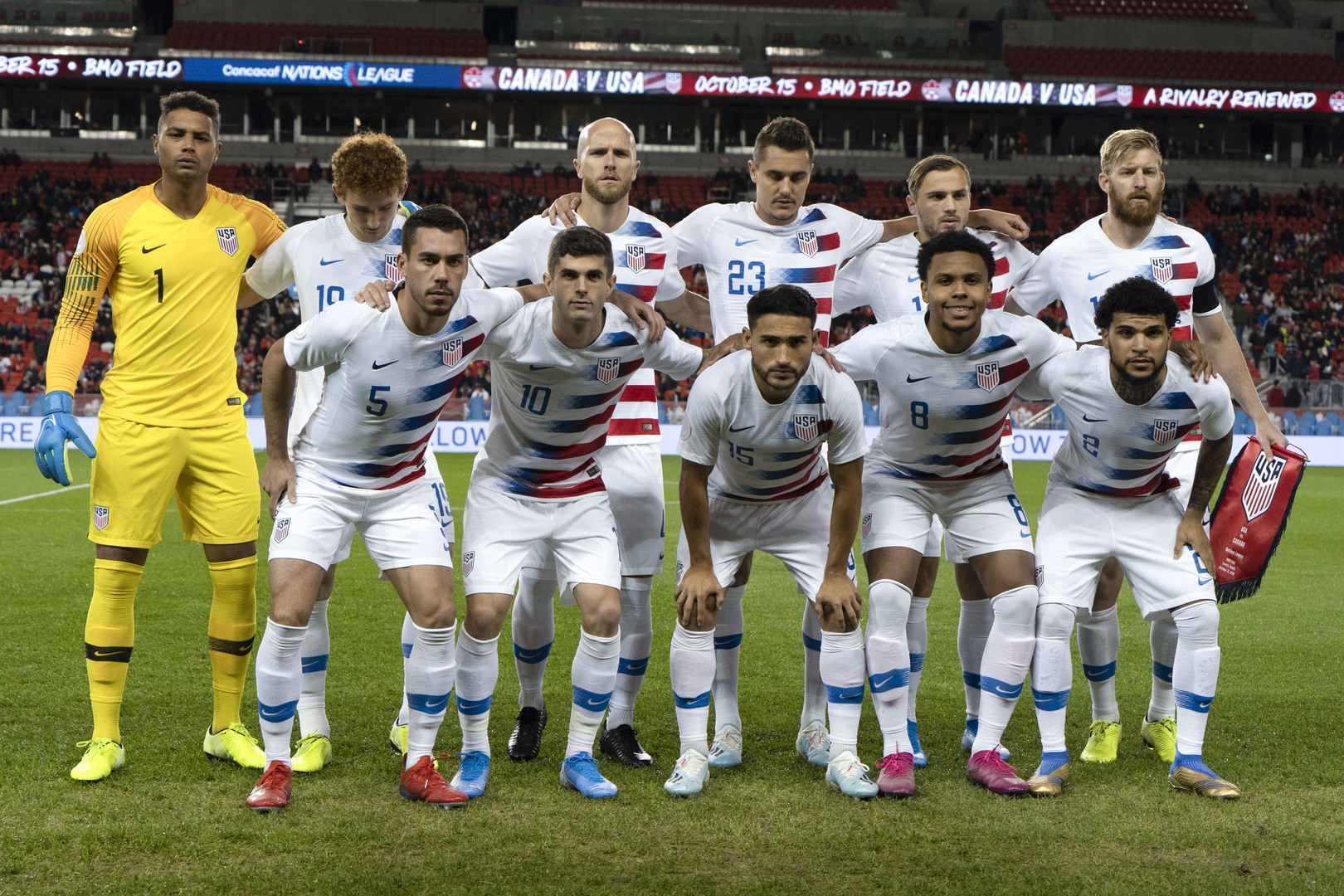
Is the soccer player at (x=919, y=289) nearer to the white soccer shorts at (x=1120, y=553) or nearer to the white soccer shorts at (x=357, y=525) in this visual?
the white soccer shorts at (x=1120, y=553)

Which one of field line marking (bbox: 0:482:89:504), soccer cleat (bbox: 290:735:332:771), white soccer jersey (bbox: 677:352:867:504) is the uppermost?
white soccer jersey (bbox: 677:352:867:504)

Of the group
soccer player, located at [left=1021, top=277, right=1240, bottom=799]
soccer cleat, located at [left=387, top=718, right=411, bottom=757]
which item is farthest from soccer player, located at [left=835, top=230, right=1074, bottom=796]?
soccer cleat, located at [left=387, top=718, right=411, bottom=757]

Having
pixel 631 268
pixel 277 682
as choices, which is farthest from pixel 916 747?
pixel 277 682

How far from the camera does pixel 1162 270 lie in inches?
201

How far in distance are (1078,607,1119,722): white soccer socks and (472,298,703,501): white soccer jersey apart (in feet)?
7.02

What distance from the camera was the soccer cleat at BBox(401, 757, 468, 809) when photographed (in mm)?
4184

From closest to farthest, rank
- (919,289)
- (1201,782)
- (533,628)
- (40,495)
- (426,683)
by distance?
(426,683) → (1201,782) → (533,628) → (919,289) → (40,495)

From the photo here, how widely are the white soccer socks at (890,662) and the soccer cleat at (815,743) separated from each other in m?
0.27

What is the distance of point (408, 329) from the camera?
4.32 meters

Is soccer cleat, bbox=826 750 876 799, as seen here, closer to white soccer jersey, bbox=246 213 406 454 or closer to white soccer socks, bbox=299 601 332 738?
white soccer socks, bbox=299 601 332 738

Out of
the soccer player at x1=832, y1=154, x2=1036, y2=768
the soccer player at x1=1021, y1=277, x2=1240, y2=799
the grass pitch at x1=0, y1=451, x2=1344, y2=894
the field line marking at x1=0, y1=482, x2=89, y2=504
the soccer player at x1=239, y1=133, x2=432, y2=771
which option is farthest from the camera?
the field line marking at x1=0, y1=482, x2=89, y2=504

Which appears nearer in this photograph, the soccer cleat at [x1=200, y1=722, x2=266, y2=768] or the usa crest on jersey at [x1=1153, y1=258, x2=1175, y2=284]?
the soccer cleat at [x1=200, y1=722, x2=266, y2=768]

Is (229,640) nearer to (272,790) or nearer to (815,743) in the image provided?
(272,790)

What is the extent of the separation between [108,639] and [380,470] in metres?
1.34
